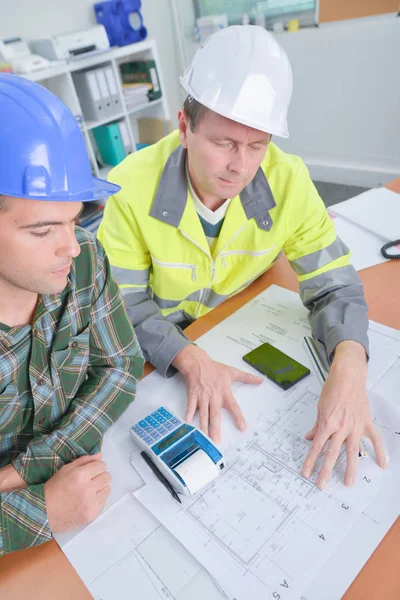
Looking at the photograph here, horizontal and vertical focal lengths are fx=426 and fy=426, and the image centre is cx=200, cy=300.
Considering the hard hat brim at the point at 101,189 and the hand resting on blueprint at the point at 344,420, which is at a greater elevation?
the hard hat brim at the point at 101,189

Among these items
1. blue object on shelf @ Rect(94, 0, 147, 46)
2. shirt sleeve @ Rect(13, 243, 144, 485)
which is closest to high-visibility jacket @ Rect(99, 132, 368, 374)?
shirt sleeve @ Rect(13, 243, 144, 485)

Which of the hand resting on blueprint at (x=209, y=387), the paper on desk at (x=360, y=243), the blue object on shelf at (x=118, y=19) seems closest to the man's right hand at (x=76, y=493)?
the hand resting on blueprint at (x=209, y=387)

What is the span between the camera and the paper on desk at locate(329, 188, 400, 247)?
126 cm

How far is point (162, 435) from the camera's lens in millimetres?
730

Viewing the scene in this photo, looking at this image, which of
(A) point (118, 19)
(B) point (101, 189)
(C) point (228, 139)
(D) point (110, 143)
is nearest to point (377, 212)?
(C) point (228, 139)

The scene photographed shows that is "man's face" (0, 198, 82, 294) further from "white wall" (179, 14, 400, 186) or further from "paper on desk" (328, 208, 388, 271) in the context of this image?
"white wall" (179, 14, 400, 186)

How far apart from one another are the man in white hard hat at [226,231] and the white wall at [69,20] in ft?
7.65

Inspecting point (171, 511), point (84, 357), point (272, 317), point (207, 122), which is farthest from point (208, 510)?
point (207, 122)

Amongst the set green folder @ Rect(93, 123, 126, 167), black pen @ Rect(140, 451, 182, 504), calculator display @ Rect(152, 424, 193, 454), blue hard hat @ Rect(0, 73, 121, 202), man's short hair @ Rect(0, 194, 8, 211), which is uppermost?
blue hard hat @ Rect(0, 73, 121, 202)

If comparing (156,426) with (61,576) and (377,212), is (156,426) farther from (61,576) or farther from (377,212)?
(377,212)

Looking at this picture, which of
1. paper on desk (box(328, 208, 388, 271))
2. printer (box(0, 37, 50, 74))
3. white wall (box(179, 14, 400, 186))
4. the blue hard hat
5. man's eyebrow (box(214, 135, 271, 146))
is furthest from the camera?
white wall (box(179, 14, 400, 186))

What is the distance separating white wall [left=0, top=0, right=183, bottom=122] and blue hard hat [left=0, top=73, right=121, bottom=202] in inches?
107

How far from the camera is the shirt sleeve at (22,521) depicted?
2.06 ft

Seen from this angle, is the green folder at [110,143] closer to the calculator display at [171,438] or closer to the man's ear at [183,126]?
the man's ear at [183,126]
